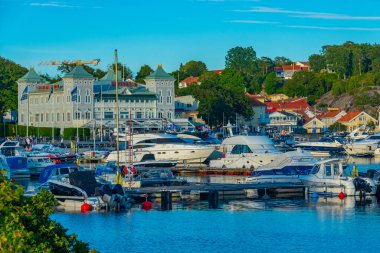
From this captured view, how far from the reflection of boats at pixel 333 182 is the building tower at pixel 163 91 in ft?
257

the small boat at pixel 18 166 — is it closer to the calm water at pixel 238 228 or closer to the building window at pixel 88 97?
the calm water at pixel 238 228

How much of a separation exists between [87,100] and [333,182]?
77.1 m

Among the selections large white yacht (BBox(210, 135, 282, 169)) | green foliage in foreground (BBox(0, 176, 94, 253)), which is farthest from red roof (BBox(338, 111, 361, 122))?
green foliage in foreground (BBox(0, 176, 94, 253))

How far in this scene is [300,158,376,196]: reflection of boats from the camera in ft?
158

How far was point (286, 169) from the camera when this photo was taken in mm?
53625

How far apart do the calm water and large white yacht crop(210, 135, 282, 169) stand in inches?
825

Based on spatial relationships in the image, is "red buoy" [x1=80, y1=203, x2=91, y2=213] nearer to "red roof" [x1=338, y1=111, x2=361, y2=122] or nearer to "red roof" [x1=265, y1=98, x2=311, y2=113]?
"red roof" [x1=338, y1=111, x2=361, y2=122]

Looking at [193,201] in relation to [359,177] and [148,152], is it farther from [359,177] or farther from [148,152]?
[148,152]

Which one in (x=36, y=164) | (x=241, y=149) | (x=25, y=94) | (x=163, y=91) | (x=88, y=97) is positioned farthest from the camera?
(x=163, y=91)

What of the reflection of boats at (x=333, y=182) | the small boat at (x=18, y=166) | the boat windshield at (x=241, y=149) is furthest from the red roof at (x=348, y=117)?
the reflection of boats at (x=333, y=182)

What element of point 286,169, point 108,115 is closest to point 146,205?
point 286,169

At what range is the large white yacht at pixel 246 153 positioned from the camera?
6788 cm

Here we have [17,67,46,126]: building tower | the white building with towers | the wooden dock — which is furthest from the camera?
[17,67,46,126]: building tower

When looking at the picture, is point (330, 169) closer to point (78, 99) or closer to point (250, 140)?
point (250, 140)
